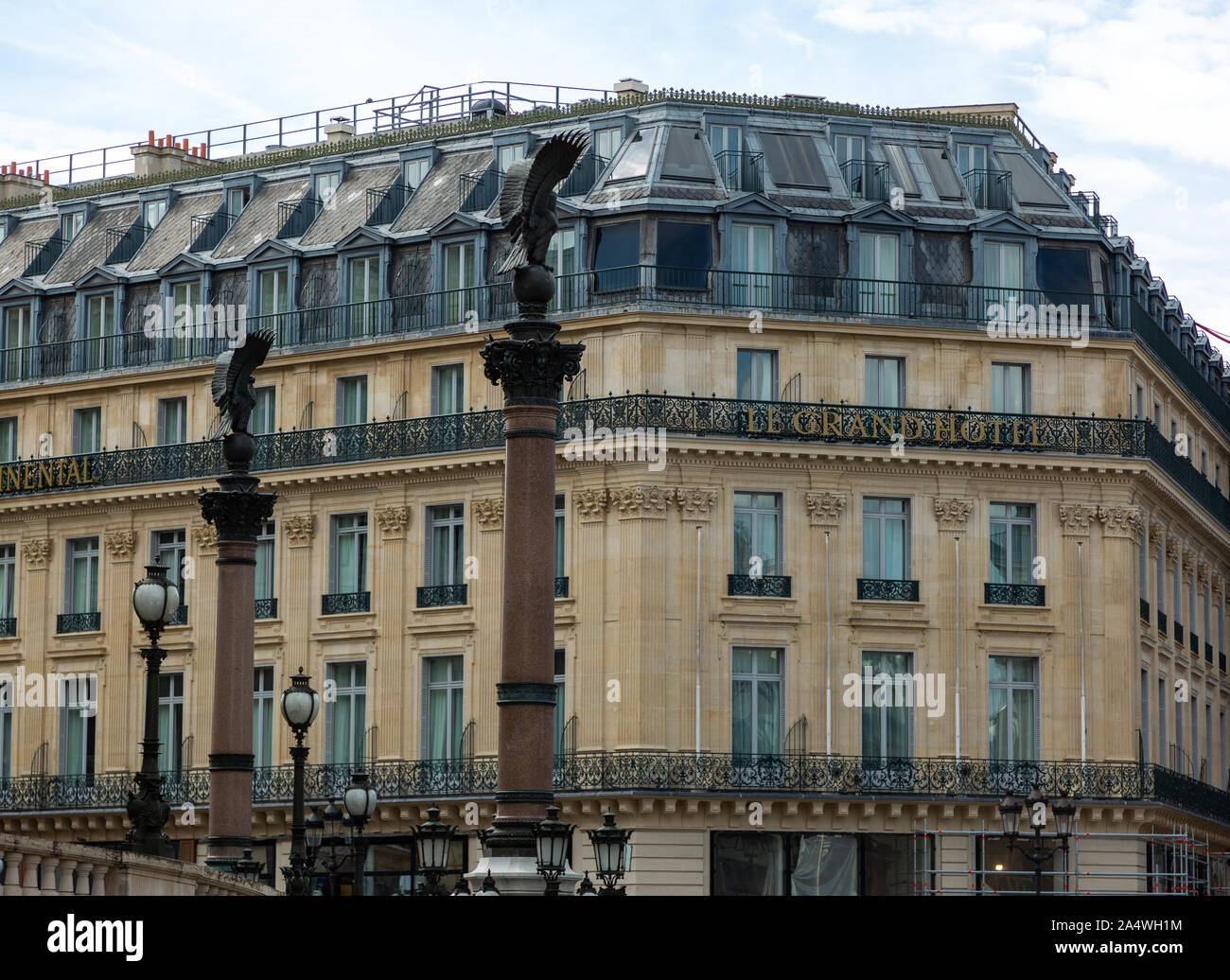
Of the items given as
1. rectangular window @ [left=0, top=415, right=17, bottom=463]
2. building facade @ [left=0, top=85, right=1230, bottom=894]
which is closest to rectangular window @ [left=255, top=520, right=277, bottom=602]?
building facade @ [left=0, top=85, right=1230, bottom=894]

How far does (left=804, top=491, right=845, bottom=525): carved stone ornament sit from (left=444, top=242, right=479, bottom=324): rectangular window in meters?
8.48

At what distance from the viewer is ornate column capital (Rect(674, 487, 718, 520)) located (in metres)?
53.1

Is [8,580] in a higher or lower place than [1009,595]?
higher

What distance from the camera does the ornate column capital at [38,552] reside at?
6056cm

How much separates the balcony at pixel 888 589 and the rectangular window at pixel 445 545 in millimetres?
8443

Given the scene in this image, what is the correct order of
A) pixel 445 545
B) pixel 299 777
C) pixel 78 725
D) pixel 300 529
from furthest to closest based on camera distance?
1. pixel 78 725
2. pixel 300 529
3. pixel 445 545
4. pixel 299 777

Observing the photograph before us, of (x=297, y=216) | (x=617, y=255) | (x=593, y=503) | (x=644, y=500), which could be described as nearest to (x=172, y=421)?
(x=297, y=216)

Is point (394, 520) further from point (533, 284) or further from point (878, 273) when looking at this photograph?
point (533, 284)

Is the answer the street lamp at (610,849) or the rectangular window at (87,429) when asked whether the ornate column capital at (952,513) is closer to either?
the rectangular window at (87,429)

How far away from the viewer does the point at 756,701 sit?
174 ft

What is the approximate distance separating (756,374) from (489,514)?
20.7 feet

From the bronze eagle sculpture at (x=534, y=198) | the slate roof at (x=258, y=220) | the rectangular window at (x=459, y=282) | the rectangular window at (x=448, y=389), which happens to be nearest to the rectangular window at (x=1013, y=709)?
the rectangular window at (x=448, y=389)

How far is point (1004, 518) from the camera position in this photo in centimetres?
5453
